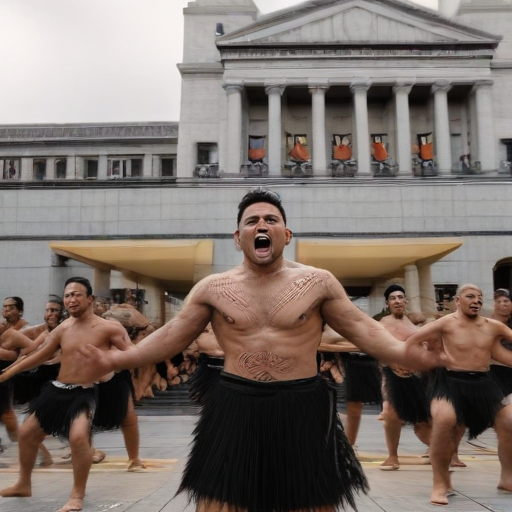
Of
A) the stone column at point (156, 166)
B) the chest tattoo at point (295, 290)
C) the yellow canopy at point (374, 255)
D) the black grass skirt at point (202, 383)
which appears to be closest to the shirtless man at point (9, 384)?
the black grass skirt at point (202, 383)

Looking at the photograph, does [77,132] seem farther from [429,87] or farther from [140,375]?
[140,375]

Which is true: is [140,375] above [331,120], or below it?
below

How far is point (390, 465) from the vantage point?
24.8ft

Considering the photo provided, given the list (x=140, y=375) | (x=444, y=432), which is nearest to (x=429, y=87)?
(x=140, y=375)

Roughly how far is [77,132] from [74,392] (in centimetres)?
5073

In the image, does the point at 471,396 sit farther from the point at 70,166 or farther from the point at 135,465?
the point at 70,166

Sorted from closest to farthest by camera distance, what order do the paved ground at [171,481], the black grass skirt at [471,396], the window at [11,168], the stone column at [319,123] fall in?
the paved ground at [171,481] < the black grass skirt at [471,396] < the stone column at [319,123] < the window at [11,168]

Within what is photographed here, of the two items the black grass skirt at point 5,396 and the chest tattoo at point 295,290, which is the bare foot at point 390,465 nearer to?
the chest tattoo at point 295,290

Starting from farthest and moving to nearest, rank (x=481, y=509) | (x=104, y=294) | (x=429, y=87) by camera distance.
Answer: (x=429, y=87), (x=104, y=294), (x=481, y=509)

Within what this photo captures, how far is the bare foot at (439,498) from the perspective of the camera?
5605 millimetres

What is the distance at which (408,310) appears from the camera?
1639 cm

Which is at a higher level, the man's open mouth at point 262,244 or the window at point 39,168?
the window at point 39,168

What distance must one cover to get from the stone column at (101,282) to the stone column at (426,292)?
27.2 feet

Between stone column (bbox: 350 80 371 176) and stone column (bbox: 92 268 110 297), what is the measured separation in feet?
83.4
